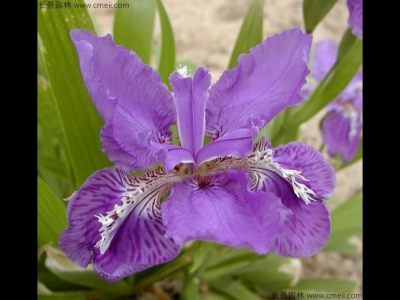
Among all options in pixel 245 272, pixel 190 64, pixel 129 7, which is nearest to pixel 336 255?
pixel 245 272

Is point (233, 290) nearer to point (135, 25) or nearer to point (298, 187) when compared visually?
point (298, 187)

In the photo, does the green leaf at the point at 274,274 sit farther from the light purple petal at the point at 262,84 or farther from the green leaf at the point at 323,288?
the light purple petal at the point at 262,84

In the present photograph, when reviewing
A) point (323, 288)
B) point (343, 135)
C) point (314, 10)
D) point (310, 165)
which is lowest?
point (323, 288)

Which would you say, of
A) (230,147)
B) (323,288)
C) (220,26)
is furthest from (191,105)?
(220,26)

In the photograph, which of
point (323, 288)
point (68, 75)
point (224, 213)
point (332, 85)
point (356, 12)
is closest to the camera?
point (224, 213)

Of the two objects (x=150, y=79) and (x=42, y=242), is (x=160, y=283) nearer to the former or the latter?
(x=42, y=242)

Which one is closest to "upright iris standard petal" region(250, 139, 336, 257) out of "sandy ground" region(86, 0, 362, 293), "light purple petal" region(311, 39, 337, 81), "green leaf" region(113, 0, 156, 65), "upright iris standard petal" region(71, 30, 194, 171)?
"upright iris standard petal" region(71, 30, 194, 171)
